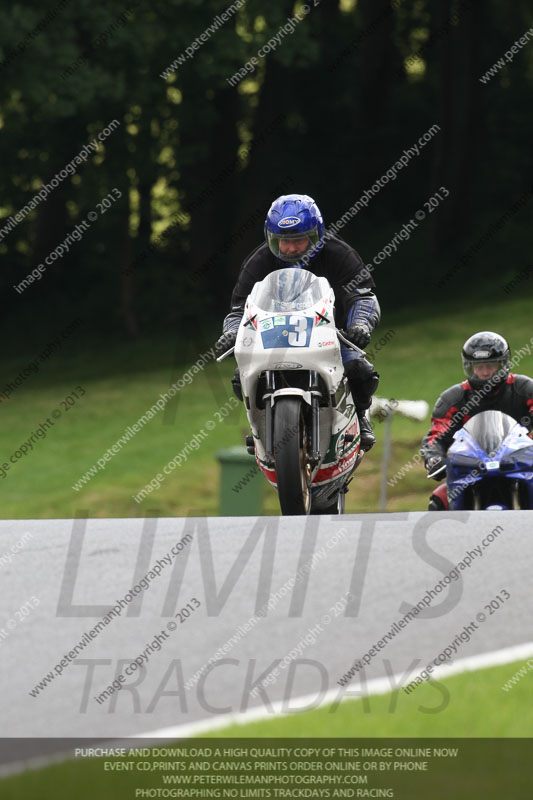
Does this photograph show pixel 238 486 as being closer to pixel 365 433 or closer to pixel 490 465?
pixel 365 433

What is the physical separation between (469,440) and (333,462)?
34.3 inches

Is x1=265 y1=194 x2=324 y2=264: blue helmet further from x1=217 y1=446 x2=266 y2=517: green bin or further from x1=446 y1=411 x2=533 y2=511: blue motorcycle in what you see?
x1=217 y1=446 x2=266 y2=517: green bin

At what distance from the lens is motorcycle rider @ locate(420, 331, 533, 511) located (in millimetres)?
9203

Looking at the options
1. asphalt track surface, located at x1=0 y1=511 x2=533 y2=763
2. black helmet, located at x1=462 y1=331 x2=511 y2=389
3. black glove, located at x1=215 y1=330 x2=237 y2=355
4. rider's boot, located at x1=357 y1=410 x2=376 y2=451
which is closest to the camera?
asphalt track surface, located at x1=0 y1=511 x2=533 y2=763

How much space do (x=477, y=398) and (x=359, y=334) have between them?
140cm

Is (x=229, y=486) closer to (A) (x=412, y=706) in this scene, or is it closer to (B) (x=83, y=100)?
(A) (x=412, y=706)

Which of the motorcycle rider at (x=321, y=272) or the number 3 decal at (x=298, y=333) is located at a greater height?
the motorcycle rider at (x=321, y=272)

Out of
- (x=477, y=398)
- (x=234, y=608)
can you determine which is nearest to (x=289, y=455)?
(x=234, y=608)

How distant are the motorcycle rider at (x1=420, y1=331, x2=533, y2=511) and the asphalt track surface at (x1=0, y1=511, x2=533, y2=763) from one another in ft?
4.81

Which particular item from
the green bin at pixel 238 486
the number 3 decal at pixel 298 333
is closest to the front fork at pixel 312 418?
the number 3 decal at pixel 298 333

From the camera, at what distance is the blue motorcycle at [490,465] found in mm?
8367

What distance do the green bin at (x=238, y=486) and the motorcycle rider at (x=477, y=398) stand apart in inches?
194

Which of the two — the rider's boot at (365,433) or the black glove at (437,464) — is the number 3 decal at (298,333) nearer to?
the rider's boot at (365,433)

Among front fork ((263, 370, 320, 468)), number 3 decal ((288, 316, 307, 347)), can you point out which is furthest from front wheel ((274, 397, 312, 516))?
number 3 decal ((288, 316, 307, 347))
